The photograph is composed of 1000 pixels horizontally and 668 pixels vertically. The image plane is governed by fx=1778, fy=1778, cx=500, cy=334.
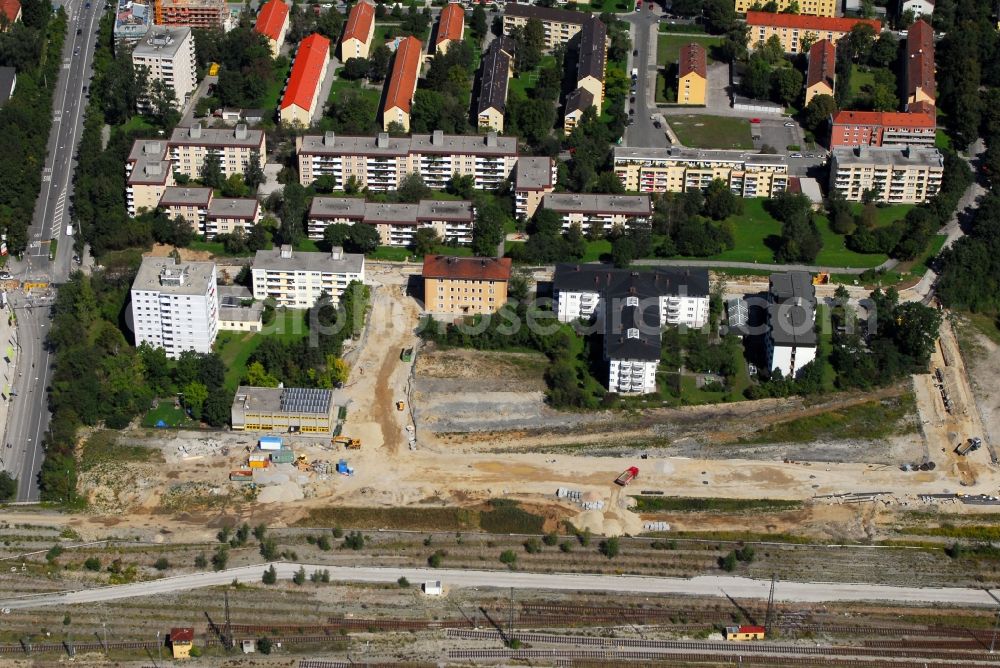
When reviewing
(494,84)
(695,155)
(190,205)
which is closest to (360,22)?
(494,84)

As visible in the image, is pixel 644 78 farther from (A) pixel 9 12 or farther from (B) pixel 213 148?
(A) pixel 9 12

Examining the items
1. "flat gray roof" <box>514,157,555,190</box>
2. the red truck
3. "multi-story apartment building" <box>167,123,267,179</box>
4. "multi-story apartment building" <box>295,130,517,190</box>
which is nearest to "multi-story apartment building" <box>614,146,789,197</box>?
"flat gray roof" <box>514,157,555,190</box>

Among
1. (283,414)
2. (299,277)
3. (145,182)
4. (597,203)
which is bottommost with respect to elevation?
(283,414)

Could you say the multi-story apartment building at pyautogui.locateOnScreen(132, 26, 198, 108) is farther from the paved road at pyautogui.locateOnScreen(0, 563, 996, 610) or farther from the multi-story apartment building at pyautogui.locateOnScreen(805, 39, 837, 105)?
the paved road at pyautogui.locateOnScreen(0, 563, 996, 610)

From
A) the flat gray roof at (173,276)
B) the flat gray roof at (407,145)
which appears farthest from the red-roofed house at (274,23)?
the flat gray roof at (173,276)

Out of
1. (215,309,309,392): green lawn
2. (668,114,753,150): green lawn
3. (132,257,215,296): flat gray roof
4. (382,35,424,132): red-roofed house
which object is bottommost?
(215,309,309,392): green lawn

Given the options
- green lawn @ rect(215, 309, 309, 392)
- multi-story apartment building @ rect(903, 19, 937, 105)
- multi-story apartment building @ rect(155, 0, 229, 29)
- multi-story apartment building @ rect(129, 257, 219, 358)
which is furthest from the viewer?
multi-story apartment building @ rect(155, 0, 229, 29)
